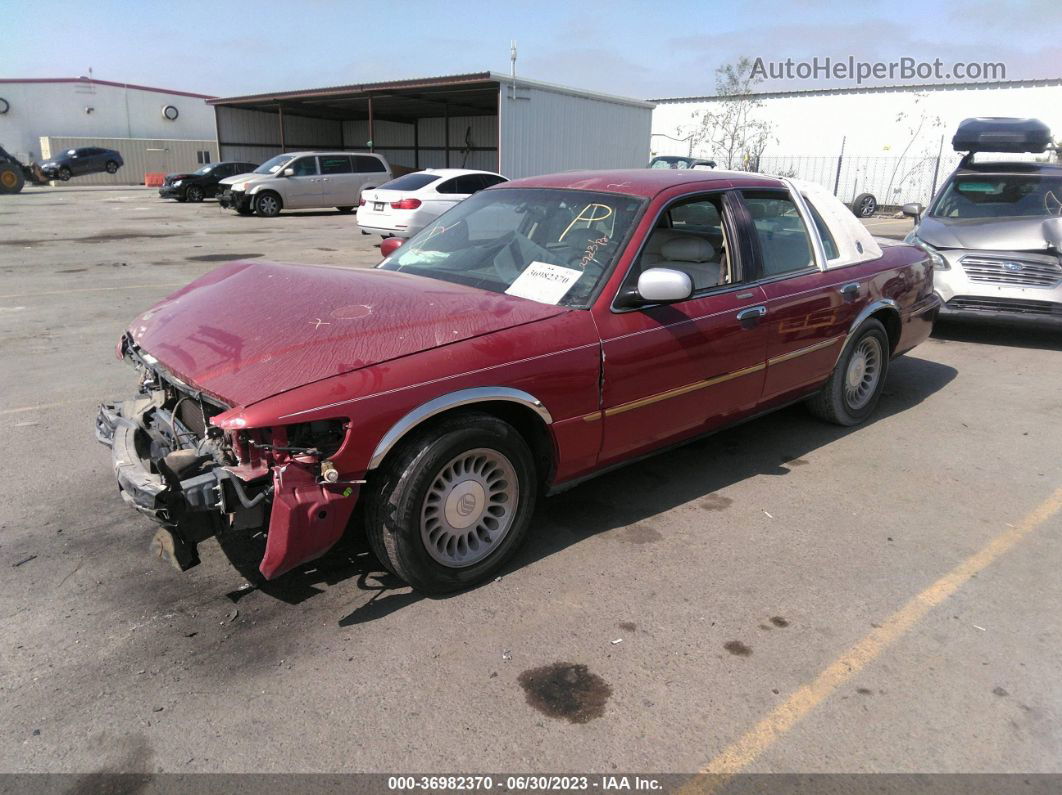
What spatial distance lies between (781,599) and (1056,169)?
789 cm

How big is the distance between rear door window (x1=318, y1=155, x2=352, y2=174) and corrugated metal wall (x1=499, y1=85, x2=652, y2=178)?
512 centimetres

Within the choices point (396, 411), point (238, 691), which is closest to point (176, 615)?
point (238, 691)

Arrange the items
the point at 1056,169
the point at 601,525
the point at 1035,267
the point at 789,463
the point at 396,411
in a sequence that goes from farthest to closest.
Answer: the point at 1056,169 → the point at 1035,267 → the point at 789,463 → the point at 601,525 → the point at 396,411

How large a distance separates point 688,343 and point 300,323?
Answer: 1901 millimetres

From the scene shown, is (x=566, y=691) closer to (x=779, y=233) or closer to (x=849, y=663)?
(x=849, y=663)

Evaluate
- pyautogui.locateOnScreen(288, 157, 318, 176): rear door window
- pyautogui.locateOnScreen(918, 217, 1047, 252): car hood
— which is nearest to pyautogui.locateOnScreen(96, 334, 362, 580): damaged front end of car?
pyautogui.locateOnScreen(918, 217, 1047, 252): car hood

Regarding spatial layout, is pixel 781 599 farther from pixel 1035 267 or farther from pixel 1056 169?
pixel 1056 169

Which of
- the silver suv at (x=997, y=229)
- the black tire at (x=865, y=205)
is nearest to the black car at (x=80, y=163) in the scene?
the black tire at (x=865, y=205)

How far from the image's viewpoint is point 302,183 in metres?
22.2

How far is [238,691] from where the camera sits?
2.66m

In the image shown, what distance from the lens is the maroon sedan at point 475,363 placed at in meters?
2.77

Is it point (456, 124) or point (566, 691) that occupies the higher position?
point (456, 124)

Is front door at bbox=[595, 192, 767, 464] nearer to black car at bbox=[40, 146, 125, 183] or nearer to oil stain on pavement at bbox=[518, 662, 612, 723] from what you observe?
oil stain on pavement at bbox=[518, 662, 612, 723]

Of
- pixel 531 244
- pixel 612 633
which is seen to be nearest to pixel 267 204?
pixel 531 244
